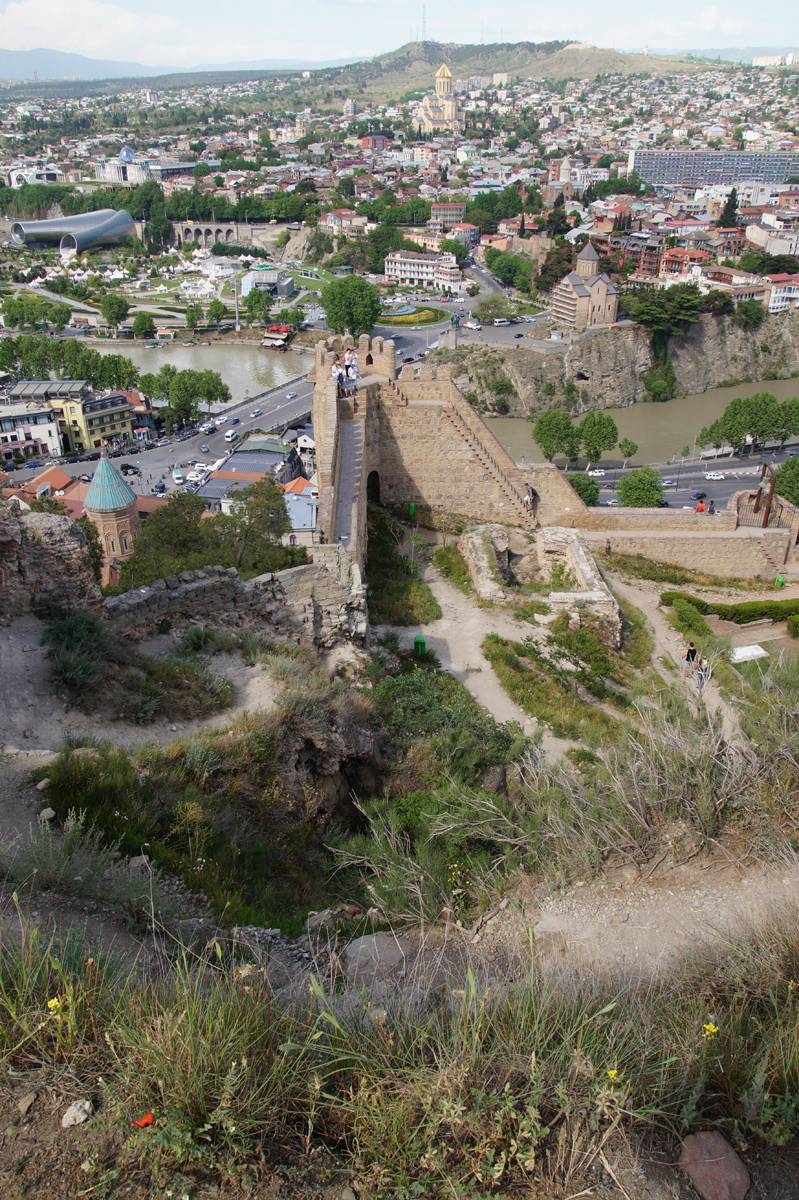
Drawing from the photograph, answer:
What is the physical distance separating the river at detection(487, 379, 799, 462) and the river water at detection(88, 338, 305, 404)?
15806 mm

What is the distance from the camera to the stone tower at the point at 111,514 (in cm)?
2138

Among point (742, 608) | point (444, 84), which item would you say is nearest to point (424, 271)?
point (742, 608)

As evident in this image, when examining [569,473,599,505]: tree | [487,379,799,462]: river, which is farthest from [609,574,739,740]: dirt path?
[487,379,799,462]: river

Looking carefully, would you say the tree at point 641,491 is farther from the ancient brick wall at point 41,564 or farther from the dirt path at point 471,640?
the ancient brick wall at point 41,564

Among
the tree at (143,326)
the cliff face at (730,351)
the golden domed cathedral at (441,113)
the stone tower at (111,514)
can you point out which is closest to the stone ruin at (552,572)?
the stone tower at (111,514)

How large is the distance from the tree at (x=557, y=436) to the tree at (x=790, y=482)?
9.71m

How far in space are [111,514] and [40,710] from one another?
56.9 ft

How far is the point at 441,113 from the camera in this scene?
602 feet

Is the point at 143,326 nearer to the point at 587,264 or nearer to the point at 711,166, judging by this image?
the point at 587,264

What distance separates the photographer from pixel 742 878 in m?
4.25

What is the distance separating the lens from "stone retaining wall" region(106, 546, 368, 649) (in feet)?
21.9

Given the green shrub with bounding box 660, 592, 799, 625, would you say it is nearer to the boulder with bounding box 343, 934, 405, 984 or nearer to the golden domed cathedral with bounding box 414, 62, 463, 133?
the boulder with bounding box 343, 934, 405, 984

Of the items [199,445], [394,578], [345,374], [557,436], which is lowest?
[199,445]

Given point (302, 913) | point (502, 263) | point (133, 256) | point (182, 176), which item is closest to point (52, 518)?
point (302, 913)
